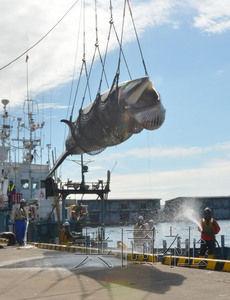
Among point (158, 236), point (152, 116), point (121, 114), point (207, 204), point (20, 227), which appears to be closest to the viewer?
point (152, 116)

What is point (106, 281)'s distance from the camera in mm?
10039

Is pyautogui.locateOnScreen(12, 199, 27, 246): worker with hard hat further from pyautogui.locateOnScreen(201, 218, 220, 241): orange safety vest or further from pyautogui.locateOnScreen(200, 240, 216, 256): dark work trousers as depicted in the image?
pyautogui.locateOnScreen(201, 218, 220, 241): orange safety vest

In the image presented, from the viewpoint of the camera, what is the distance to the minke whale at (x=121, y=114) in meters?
11.8

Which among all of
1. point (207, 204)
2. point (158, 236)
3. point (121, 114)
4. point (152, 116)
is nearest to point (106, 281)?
point (152, 116)

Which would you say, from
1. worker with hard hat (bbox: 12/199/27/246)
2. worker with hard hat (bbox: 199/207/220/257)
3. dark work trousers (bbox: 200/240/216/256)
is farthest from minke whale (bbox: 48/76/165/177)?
worker with hard hat (bbox: 12/199/27/246)

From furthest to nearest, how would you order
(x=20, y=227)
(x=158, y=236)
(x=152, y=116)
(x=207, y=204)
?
1. (x=207, y=204)
2. (x=158, y=236)
3. (x=20, y=227)
4. (x=152, y=116)

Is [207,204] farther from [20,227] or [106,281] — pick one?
[106,281]

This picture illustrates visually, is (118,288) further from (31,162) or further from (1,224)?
(31,162)

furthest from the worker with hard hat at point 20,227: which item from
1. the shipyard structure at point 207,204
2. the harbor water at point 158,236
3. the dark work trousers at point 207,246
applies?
the shipyard structure at point 207,204

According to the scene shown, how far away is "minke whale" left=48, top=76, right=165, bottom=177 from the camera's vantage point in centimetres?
1176

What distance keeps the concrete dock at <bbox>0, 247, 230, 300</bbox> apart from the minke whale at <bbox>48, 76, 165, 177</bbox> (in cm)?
303

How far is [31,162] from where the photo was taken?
1686 inches

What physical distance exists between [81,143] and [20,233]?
28.5 feet

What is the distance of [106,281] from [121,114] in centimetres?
382
